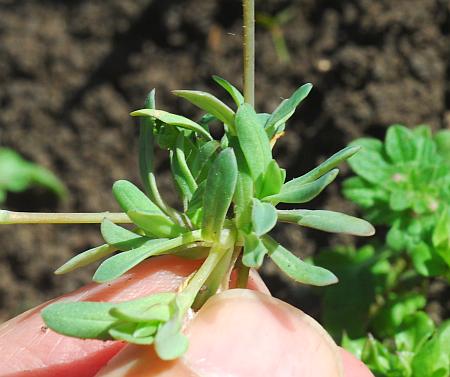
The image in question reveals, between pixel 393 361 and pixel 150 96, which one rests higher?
pixel 150 96

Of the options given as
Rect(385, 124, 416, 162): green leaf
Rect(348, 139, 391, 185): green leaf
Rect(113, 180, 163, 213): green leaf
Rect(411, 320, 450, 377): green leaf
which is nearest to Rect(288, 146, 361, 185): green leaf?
Rect(113, 180, 163, 213): green leaf

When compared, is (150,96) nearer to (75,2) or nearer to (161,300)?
(161,300)

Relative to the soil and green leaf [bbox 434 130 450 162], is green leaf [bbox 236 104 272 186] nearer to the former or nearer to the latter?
green leaf [bbox 434 130 450 162]

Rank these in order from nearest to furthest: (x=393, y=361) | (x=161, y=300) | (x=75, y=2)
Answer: (x=161, y=300), (x=393, y=361), (x=75, y=2)

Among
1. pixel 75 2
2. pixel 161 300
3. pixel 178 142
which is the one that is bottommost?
pixel 161 300

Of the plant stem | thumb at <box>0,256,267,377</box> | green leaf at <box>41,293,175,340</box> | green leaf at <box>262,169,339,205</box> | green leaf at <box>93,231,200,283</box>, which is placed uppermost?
green leaf at <box>262,169,339,205</box>

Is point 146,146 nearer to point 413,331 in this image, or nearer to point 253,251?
point 253,251

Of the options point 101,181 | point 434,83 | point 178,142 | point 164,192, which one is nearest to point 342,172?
point 434,83
